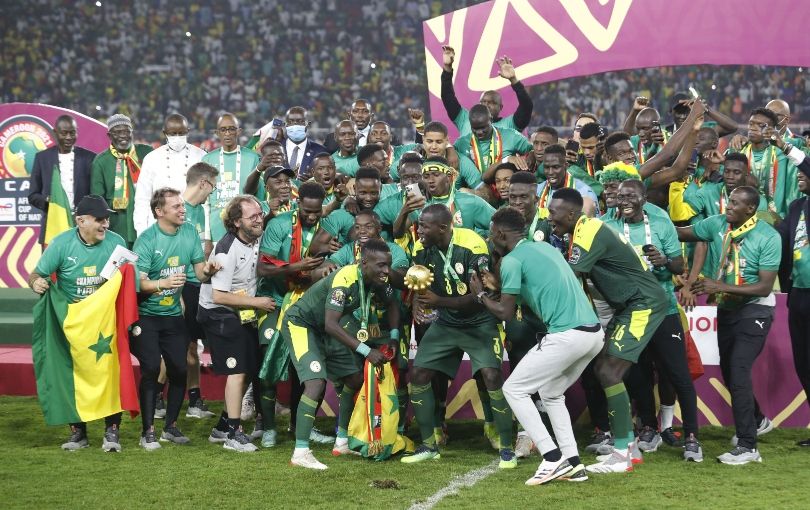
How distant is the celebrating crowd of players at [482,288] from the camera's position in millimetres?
6988

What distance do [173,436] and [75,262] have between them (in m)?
1.56

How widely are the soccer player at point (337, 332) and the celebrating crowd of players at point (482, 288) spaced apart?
0.02 m

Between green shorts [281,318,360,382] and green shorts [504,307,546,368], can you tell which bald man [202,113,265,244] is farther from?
green shorts [504,307,546,368]

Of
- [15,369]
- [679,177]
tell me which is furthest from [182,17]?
[679,177]

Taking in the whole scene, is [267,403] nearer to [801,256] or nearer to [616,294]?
[616,294]

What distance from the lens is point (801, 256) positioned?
25.5 ft

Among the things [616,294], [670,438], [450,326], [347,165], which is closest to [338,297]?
[450,326]

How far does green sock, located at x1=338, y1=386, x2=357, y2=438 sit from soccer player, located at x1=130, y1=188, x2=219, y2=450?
1303 millimetres

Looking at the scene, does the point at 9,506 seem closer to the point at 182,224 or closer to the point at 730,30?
the point at 182,224

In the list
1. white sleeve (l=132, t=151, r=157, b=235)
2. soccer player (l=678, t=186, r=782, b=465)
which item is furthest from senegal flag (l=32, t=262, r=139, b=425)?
soccer player (l=678, t=186, r=782, b=465)

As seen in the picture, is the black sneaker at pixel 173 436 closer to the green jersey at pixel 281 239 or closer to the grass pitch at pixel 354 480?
the grass pitch at pixel 354 480

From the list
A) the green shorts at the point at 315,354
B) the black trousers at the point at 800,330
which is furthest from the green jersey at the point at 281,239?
the black trousers at the point at 800,330

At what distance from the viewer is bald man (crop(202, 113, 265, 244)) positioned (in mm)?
10203

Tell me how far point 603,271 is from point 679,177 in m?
1.75
